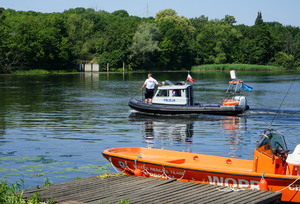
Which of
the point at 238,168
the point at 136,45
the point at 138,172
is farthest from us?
the point at 136,45

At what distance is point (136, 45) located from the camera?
113 metres

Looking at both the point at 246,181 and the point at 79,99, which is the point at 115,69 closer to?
the point at 79,99

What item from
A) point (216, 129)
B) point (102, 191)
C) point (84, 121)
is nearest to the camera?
point (102, 191)

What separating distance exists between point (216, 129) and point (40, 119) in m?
10.4

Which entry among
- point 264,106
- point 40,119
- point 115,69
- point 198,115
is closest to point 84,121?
point 40,119

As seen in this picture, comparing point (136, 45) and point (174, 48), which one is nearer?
point (136, 45)

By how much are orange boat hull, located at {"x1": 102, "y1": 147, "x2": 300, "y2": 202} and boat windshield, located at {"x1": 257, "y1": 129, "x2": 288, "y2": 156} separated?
2.27 ft

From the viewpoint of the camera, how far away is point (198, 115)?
3025 centimetres

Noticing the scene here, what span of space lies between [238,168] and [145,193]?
2.93 meters

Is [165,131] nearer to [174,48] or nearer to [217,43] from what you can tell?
[174,48]

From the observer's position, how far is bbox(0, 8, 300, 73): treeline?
332 feet

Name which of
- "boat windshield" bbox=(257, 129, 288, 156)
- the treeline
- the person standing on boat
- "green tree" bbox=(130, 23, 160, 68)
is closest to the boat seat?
"boat windshield" bbox=(257, 129, 288, 156)

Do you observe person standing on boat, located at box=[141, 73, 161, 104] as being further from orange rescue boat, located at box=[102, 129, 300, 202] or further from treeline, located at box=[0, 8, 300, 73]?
treeline, located at box=[0, 8, 300, 73]

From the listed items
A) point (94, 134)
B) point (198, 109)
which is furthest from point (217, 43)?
point (94, 134)
